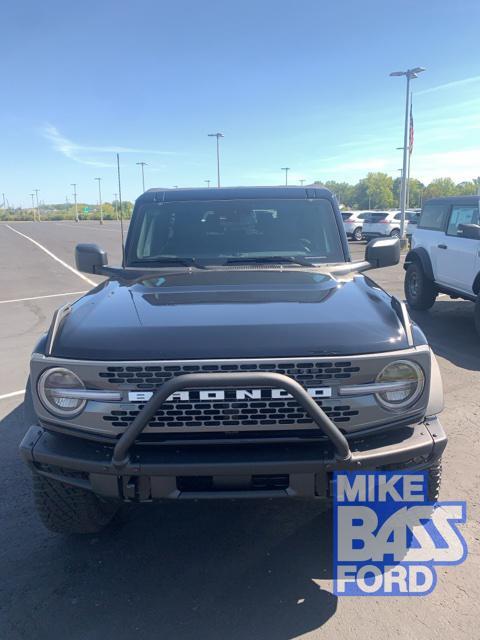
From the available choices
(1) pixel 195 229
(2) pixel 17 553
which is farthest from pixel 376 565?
(1) pixel 195 229

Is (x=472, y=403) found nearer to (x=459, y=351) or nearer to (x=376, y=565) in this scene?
(x=459, y=351)

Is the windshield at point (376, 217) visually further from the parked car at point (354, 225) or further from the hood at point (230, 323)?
the hood at point (230, 323)

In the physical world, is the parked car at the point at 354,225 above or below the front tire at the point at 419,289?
above

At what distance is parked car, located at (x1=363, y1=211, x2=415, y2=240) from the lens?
26203 millimetres

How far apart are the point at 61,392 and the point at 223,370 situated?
755mm

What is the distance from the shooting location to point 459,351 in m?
6.82

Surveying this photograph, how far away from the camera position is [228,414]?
2363mm

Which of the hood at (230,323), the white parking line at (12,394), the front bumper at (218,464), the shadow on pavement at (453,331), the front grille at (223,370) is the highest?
the hood at (230,323)

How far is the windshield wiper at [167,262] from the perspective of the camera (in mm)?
3861

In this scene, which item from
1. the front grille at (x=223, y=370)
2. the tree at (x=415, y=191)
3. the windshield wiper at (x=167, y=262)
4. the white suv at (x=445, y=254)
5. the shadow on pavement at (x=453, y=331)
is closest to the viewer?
the front grille at (x=223, y=370)

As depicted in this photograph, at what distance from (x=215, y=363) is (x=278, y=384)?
0.28 m

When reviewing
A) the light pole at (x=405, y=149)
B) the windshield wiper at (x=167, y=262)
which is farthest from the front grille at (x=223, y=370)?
the light pole at (x=405, y=149)

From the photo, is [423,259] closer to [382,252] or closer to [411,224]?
[382,252]

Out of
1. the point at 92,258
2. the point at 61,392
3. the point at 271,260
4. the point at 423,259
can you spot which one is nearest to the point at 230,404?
the point at 61,392
